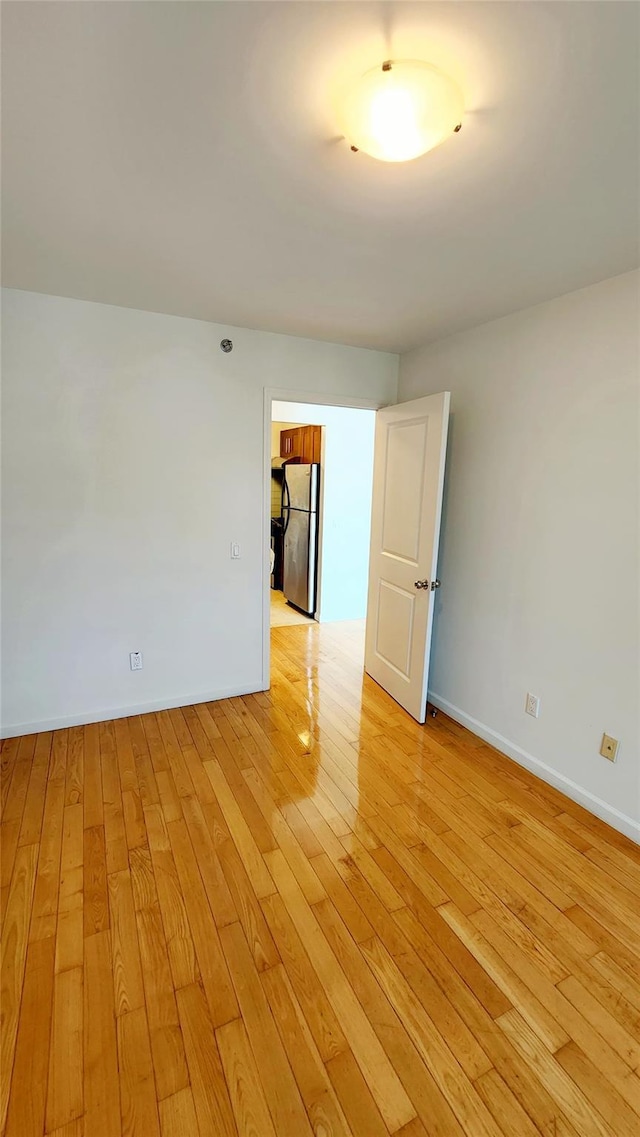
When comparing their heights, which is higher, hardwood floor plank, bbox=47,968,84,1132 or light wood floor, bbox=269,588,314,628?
hardwood floor plank, bbox=47,968,84,1132

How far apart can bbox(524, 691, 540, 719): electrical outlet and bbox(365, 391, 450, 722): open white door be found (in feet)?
1.97

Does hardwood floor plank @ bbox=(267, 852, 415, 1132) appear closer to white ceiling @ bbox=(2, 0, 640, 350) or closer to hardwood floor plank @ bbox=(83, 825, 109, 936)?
hardwood floor plank @ bbox=(83, 825, 109, 936)

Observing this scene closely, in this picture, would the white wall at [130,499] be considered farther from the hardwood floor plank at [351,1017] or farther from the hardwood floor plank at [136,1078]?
the hardwood floor plank at [136,1078]

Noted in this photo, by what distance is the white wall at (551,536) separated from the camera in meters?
2.05

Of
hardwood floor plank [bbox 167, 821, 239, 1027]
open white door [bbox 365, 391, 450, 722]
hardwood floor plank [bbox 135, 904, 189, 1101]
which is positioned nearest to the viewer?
hardwood floor plank [bbox 135, 904, 189, 1101]

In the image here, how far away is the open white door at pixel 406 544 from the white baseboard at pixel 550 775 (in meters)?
0.26

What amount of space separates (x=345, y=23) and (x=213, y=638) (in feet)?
9.21

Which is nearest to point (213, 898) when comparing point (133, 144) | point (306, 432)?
point (133, 144)

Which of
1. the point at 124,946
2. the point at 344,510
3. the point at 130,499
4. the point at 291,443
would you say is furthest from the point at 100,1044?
the point at 291,443

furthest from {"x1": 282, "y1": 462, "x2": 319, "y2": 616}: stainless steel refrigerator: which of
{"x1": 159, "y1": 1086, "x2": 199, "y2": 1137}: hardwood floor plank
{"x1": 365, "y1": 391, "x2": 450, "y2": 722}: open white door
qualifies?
{"x1": 159, "y1": 1086, "x2": 199, "y2": 1137}: hardwood floor plank


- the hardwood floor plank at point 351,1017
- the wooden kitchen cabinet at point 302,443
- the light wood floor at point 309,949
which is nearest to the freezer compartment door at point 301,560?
the wooden kitchen cabinet at point 302,443

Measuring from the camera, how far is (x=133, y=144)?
1.30 meters

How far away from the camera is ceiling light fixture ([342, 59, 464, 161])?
3.36 feet

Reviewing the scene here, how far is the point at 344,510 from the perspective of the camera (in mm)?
5051
